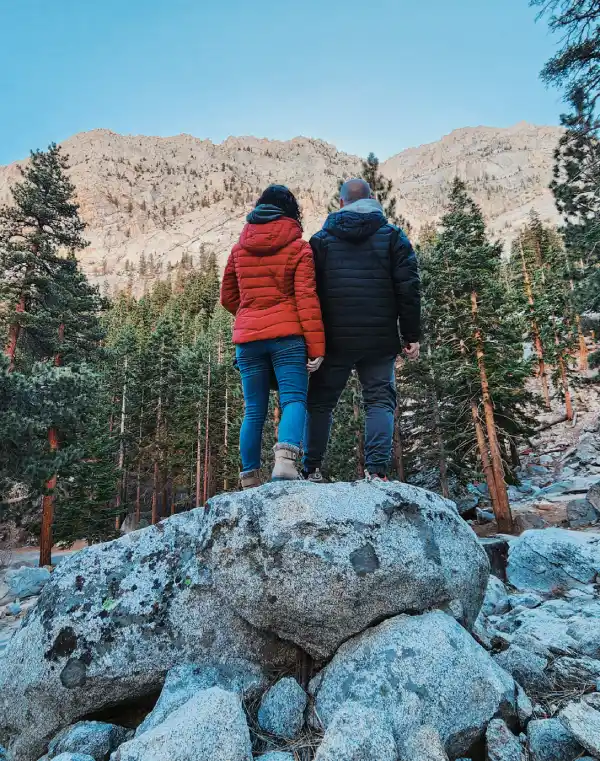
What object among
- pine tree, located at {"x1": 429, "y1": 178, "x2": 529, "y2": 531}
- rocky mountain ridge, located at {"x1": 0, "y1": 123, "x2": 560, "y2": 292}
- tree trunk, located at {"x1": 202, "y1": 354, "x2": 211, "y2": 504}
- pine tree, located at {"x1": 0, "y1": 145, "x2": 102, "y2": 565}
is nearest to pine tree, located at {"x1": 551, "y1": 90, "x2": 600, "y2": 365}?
pine tree, located at {"x1": 429, "y1": 178, "x2": 529, "y2": 531}

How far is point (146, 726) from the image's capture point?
214cm

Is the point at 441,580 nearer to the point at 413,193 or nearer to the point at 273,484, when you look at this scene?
the point at 273,484

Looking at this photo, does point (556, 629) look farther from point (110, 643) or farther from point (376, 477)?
point (110, 643)

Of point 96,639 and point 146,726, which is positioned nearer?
point 146,726

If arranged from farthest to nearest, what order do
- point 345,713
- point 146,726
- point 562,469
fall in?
point 562,469 → point 146,726 → point 345,713

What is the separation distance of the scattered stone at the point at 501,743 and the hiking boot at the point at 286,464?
169 cm

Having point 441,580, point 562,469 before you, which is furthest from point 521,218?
point 441,580

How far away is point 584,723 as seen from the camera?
1.81 m

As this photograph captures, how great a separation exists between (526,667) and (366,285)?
2.69 meters

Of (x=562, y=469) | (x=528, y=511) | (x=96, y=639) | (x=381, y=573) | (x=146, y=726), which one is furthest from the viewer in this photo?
(x=562, y=469)

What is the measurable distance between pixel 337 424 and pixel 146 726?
51.2ft

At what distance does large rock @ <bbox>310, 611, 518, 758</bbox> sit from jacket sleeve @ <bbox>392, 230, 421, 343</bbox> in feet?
6.95

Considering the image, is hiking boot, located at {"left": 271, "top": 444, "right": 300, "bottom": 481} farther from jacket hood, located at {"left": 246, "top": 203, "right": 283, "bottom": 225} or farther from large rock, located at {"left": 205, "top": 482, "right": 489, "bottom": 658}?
jacket hood, located at {"left": 246, "top": 203, "right": 283, "bottom": 225}

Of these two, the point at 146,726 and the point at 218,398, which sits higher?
the point at 218,398
